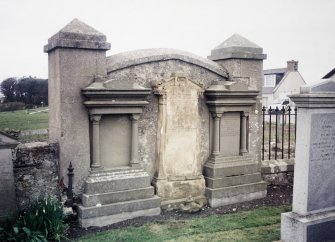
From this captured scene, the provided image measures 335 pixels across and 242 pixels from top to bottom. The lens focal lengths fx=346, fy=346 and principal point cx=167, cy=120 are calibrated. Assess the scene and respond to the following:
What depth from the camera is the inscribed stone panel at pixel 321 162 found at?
204 inches

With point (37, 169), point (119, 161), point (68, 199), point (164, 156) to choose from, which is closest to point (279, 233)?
point (164, 156)

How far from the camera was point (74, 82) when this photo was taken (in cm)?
635

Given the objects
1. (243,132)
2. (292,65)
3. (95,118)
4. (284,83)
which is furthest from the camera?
(284,83)

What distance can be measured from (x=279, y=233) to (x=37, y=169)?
4336mm

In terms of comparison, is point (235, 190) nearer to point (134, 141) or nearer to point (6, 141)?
point (134, 141)

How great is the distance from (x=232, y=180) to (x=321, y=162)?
Result: 2.75 metres

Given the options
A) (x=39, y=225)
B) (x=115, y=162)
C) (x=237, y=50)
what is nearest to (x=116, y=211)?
(x=115, y=162)

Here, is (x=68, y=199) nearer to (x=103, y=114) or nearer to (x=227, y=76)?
(x=103, y=114)

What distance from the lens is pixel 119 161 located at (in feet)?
22.5

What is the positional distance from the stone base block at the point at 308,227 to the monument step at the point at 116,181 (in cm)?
275

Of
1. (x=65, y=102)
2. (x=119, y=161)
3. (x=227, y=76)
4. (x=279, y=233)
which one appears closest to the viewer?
(x=279, y=233)

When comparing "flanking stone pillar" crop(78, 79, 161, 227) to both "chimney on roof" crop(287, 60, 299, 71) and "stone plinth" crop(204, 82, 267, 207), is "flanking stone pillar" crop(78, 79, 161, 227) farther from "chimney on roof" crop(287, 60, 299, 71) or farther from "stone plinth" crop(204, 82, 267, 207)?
"chimney on roof" crop(287, 60, 299, 71)

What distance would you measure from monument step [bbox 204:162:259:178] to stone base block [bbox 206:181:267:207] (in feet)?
0.96

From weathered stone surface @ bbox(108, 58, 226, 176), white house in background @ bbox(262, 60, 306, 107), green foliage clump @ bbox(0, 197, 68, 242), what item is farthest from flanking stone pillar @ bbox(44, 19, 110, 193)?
white house in background @ bbox(262, 60, 306, 107)
